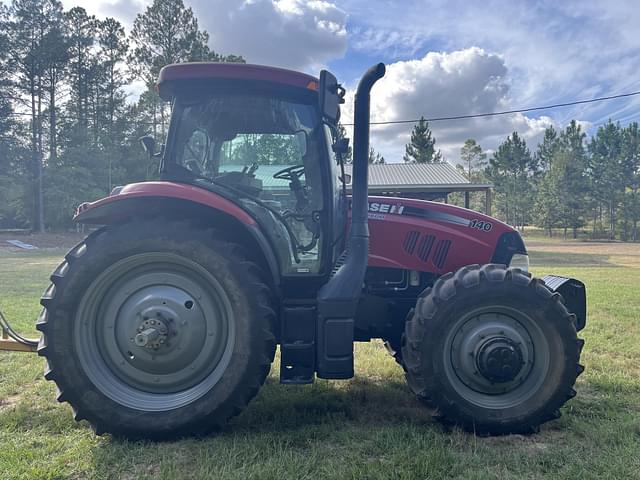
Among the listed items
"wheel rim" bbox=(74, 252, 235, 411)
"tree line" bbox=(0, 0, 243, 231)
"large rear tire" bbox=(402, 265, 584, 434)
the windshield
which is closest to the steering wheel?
the windshield

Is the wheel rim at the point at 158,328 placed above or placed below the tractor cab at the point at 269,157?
below

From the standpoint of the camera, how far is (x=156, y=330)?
2.81m

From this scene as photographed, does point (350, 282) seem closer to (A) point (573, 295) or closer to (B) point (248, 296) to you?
(B) point (248, 296)

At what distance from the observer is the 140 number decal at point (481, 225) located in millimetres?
3504

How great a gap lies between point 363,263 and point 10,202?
111 feet

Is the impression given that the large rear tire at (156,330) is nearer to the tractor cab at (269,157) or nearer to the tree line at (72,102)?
the tractor cab at (269,157)

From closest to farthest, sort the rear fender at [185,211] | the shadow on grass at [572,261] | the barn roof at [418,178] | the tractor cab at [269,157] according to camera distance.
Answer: the rear fender at [185,211] < the tractor cab at [269,157] < the shadow on grass at [572,261] < the barn roof at [418,178]

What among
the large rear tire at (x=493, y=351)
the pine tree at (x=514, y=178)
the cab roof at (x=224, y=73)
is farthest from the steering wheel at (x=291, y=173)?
the pine tree at (x=514, y=178)

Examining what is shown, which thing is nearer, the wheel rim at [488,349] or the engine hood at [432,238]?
the wheel rim at [488,349]

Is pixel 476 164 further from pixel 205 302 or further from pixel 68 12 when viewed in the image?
pixel 205 302

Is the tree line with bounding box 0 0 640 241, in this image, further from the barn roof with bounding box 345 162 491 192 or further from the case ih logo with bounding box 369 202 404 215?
the case ih logo with bounding box 369 202 404 215

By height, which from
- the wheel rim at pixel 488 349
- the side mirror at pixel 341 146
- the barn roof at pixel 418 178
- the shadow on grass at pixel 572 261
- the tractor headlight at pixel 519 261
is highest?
the barn roof at pixel 418 178

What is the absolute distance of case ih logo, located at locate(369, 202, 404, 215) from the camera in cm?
350

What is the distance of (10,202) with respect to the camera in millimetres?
29531
